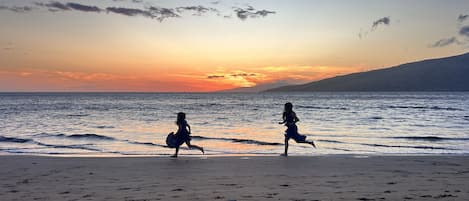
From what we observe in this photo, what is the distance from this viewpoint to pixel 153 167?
11773mm

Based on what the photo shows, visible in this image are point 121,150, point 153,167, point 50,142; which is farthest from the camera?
point 50,142

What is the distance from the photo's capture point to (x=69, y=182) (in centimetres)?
938

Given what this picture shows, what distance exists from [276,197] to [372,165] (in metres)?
5.25

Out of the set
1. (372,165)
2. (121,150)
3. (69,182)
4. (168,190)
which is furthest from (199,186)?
(121,150)

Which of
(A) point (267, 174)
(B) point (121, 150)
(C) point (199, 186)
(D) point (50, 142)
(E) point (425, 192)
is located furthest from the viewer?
(D) point (50, 142)

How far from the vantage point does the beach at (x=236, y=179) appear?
311 inches

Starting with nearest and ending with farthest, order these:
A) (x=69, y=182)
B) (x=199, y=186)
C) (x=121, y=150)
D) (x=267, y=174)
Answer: (x=199, y=186), (x=69, y=182), (x=267, y=174), (x=121, y=150)

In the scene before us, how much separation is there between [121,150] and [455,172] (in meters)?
12.6

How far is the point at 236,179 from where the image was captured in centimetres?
962

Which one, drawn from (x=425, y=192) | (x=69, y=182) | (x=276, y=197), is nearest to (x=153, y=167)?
(x=69, y=182)

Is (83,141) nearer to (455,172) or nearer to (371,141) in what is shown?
(371,141)

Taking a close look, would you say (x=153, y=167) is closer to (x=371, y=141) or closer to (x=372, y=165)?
(x=372, y=165)

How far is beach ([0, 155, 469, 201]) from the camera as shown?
311 inches

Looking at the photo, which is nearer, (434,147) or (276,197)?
(276,197)
